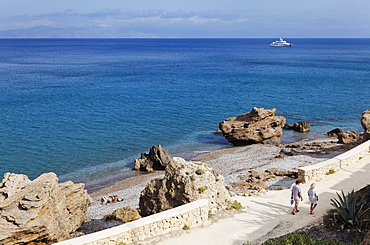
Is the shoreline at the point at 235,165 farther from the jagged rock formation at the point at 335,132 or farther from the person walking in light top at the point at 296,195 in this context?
the person walking in light top at the point at 296,195

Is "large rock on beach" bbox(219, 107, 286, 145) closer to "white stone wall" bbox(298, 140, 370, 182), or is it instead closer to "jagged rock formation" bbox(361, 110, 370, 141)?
"jagged rock formation" bbox(361, 110, 370, 141)

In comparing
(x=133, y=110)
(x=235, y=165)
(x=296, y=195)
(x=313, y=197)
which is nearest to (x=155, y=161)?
(x=235, y=165)

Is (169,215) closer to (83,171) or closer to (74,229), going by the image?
(74,229)

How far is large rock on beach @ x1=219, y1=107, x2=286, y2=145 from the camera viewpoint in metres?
37.5

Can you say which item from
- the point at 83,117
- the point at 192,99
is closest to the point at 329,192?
the point at 83,117

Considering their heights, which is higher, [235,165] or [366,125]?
[366,125]

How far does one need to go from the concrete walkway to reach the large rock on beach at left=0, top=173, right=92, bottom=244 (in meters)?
4.37

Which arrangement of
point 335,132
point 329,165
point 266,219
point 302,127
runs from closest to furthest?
point 266,219 < point 329,165 < point 335,132 < point 302,127

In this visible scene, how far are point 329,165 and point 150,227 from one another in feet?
34.3

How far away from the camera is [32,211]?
45.4 feet

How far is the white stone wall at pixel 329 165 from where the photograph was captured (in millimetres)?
18656

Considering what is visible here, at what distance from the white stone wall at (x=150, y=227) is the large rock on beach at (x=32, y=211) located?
2736 mm

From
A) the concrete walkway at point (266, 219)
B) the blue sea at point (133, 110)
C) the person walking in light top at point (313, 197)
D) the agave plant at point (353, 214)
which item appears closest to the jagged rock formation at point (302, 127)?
the blue sea at point (133, 110)

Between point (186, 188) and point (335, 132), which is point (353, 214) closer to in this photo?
point (186, 188)
